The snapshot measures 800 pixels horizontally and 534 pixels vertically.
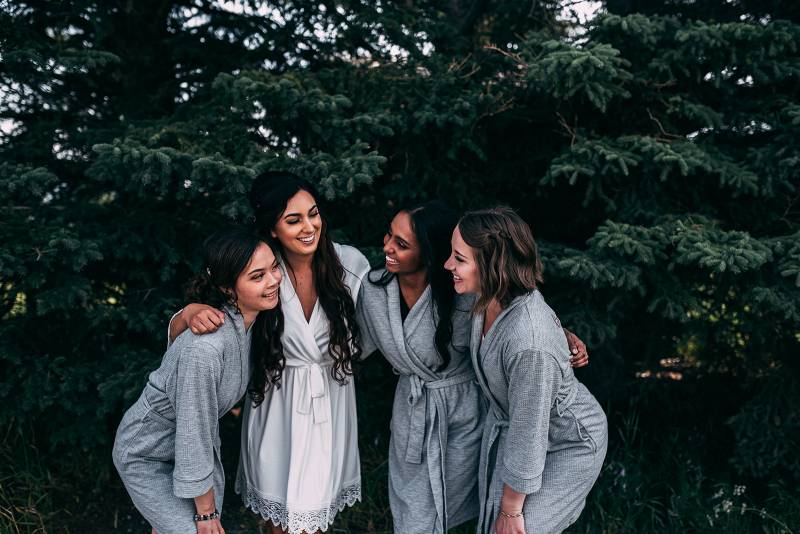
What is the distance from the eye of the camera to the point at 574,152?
3258mm

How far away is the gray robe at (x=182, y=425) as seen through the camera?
2.26 metres

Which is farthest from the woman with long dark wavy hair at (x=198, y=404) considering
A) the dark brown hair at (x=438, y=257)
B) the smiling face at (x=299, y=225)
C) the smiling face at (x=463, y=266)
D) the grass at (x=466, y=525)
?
the grass at (x=466, y=525)

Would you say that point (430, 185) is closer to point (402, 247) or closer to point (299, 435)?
point (402, 247)

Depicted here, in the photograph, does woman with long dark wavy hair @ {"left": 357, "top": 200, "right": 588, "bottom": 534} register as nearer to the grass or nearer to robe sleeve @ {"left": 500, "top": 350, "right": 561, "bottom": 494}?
robe sleeve @ {"left": 500, "top": 350, "right": 561, "bottom": 494}

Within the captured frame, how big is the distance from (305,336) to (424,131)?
1.49 meters

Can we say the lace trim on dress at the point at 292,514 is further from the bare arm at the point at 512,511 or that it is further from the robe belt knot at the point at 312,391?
the bare arm at the point at 512,511

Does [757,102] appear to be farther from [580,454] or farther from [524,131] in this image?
[580,454]

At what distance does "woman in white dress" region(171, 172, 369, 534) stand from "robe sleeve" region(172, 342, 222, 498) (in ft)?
1.11

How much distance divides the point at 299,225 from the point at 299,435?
85 centimetres

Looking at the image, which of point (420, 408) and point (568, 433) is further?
point (420, 408)

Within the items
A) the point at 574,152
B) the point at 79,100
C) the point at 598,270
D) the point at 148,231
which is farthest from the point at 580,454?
the point at 79,100

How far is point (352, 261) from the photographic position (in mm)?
2873

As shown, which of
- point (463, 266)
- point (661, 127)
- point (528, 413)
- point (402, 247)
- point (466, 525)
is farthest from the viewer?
point (466, 525)

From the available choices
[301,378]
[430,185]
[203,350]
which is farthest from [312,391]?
[430,185]
